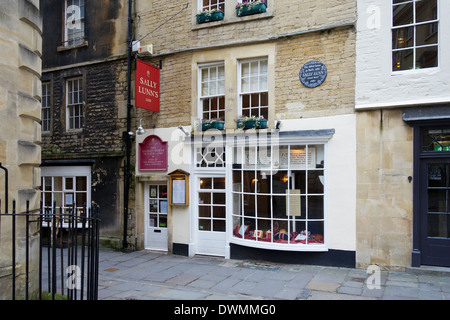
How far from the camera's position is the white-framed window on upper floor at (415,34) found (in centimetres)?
766

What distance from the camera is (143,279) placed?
7762 mm

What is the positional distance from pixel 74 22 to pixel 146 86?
4.56 m

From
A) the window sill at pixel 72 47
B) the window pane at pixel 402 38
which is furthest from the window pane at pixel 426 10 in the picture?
the window sill at pixel 72 47

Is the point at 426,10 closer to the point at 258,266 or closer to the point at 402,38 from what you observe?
the point at 402,38

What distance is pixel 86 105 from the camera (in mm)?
11586

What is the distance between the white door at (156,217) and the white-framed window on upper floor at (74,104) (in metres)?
3.60

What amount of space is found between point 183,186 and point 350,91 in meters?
5.13

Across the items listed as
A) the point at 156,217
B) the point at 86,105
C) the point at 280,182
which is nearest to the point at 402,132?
the point at 280,182

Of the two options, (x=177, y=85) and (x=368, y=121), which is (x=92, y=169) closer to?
(x=177, y=85)

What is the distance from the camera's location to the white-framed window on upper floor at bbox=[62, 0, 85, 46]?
11.9 m

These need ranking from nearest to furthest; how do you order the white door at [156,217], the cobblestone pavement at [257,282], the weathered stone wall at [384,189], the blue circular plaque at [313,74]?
the cobblestone pavement at [257,282], the weathered stone wall at [384,189], the blue circular plaque at [313,74], the white door at [156,217]

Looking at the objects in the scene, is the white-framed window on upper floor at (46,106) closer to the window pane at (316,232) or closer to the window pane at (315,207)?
the window pane at (315,207)
